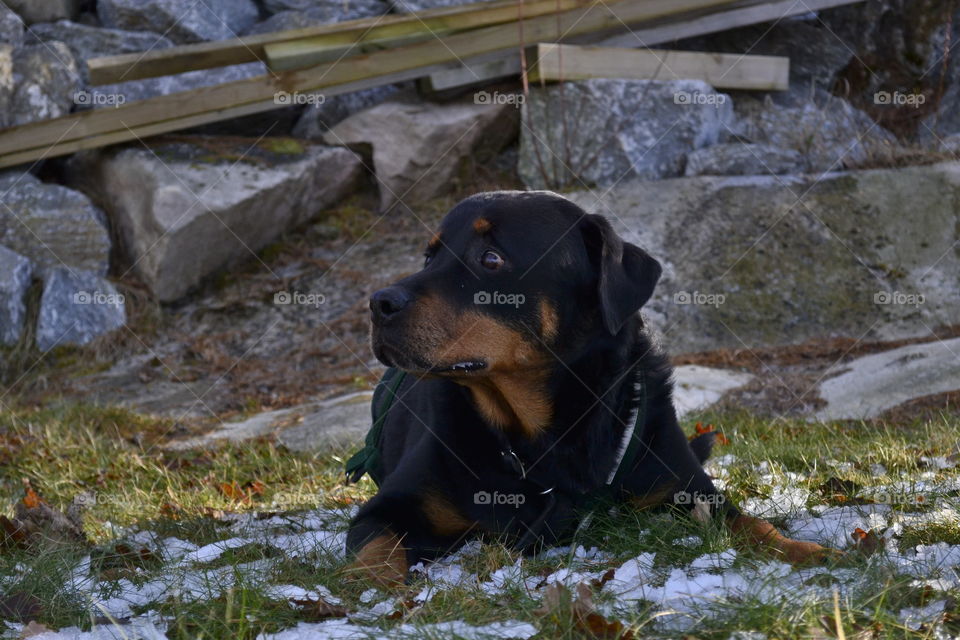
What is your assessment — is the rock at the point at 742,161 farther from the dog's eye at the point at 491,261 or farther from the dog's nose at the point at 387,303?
the dog's nose at the point at 387,303

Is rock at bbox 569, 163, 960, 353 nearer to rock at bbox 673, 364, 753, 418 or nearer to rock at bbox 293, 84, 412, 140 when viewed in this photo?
rock at bbox 673, 364, 753, 418

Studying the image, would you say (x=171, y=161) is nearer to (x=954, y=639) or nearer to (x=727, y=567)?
(x=727, y=567)

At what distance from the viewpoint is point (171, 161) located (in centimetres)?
788

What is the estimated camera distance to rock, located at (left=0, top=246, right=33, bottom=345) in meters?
7.27

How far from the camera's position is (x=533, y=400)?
3.20 meters

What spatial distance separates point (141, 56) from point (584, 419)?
227 inches

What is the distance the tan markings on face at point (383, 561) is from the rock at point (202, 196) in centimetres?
518

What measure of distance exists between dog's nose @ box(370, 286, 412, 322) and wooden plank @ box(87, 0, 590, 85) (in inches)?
215

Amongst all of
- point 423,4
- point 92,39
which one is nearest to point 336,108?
point 423,4

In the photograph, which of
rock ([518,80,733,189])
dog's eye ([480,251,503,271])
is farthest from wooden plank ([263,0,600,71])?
dog's eye ([480,251,503,271])

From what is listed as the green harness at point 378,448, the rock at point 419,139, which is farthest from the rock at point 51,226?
A: the green harness at point 378,448

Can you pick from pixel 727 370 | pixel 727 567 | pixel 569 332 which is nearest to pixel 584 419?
pixel 569 332

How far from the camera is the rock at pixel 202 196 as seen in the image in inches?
299

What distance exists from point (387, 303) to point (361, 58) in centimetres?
559
